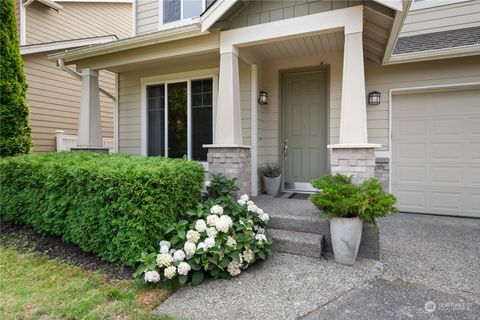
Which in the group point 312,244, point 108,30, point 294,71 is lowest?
point 312,244

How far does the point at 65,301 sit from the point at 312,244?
2.42 metres

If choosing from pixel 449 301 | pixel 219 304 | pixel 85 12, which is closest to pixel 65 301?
pixel 219 304

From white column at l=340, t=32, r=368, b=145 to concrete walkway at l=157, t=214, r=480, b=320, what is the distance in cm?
142

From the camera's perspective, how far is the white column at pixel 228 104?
171 inches

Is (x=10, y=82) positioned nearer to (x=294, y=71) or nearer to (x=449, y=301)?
(x=294, y=71)

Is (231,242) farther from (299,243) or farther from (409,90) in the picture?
(409,90)

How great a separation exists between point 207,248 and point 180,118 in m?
3.71

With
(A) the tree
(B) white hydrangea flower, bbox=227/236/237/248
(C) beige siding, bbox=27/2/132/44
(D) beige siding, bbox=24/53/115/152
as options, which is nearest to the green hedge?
(B) white hydrangea flower, bbox=227/236/237/248

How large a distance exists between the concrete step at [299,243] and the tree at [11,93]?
15.1 feet

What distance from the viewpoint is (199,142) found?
5.83 m

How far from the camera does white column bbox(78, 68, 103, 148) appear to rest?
562 centimetres

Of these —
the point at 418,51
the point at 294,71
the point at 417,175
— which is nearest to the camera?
the point at 418,51

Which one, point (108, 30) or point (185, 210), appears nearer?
point (185, 210)

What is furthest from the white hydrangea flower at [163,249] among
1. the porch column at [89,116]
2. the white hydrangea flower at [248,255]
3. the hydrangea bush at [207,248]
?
the porch column at [89,116]
